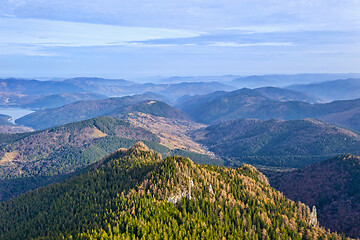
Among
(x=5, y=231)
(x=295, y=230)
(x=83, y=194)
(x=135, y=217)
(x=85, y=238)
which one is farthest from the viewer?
(x=83, y=194)

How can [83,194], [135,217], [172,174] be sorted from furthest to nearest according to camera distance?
[83,194] → [172,174] → [135,217]

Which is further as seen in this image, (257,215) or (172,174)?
(172,174)

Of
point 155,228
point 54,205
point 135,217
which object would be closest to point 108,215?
point 135,217

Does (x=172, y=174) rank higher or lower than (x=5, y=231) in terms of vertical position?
higher

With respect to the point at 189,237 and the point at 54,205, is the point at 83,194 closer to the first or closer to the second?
the point at 54,205

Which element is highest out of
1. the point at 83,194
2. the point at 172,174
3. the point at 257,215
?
the point at 172,174

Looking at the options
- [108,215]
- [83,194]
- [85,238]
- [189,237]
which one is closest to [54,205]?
[83,194]

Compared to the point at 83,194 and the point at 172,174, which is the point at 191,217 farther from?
the point at 83,194
